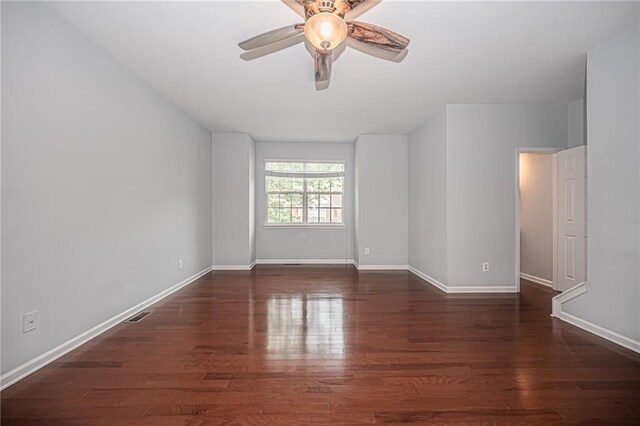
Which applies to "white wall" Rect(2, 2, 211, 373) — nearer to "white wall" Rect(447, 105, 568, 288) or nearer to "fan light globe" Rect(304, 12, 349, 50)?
"fan light globe" Rect(304, 12, 349, 50)

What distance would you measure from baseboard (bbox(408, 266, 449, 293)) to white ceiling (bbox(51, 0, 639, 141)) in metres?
2.49

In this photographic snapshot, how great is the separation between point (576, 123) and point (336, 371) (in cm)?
460

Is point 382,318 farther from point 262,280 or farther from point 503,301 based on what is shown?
point 262,280

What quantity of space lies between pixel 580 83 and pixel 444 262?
103 inches

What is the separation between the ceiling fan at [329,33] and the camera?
79.0 inches

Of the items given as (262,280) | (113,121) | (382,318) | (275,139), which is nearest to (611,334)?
(382,318)

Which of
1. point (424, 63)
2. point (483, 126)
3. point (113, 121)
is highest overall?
point (424, 63)

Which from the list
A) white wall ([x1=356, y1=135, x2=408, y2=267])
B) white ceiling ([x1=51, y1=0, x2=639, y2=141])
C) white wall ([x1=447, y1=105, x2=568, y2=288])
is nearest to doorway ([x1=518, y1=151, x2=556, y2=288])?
white wall ([x1=447, y1=105, x2=568, y2=288])

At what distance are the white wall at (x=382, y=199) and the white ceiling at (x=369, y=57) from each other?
1347 mm

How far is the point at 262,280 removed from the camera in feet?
17.1

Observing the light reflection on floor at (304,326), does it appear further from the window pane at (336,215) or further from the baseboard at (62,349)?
the window pane at (336,215)

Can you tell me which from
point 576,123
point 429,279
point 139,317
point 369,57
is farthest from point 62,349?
point 576,123

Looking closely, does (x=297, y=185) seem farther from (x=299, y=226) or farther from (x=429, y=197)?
(x=429, y=197)

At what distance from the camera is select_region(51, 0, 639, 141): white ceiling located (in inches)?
93.8
